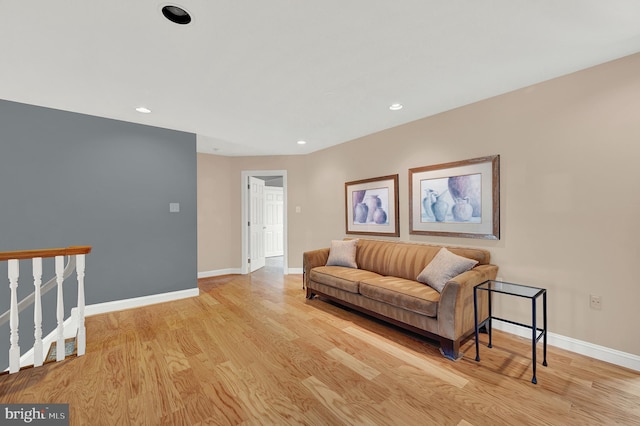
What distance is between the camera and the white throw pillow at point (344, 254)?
3756 mm

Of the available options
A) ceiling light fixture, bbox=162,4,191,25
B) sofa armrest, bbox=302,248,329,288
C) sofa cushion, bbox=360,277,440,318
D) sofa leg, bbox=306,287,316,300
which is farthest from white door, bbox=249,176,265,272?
ceiling light fixture, bbox=162,4,191,25

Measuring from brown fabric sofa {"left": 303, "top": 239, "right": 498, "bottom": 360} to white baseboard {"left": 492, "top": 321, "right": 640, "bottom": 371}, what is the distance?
53 centimetres

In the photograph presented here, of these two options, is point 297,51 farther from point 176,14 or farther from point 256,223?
point 256,223

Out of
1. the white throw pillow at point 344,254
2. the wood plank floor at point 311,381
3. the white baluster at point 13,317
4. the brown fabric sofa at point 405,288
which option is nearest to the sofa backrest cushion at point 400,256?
the brown fabric sofa at point 405,288

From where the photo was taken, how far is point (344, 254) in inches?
150

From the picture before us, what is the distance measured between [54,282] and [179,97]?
2.07 meters

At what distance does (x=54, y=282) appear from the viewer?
92.5 inches

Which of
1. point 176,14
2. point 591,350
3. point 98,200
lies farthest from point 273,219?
point 591,350

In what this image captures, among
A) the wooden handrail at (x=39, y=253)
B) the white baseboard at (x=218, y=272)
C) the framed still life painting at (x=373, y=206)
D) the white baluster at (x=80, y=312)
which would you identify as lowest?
the white baseboard at (x=218, y=272)

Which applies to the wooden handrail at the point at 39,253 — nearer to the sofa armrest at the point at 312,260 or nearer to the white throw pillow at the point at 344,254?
the sofa armrest at the point at 312,260

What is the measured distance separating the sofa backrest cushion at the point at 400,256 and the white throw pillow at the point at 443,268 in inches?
8.0

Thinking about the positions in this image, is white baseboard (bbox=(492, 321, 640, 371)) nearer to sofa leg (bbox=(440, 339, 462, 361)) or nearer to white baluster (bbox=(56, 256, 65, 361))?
sofa leg (bbox=(440, 339, 462, 361))

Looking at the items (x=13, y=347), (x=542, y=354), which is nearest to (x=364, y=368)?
(x=542, y=354)

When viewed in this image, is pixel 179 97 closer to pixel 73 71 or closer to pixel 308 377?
pixel 73 71
